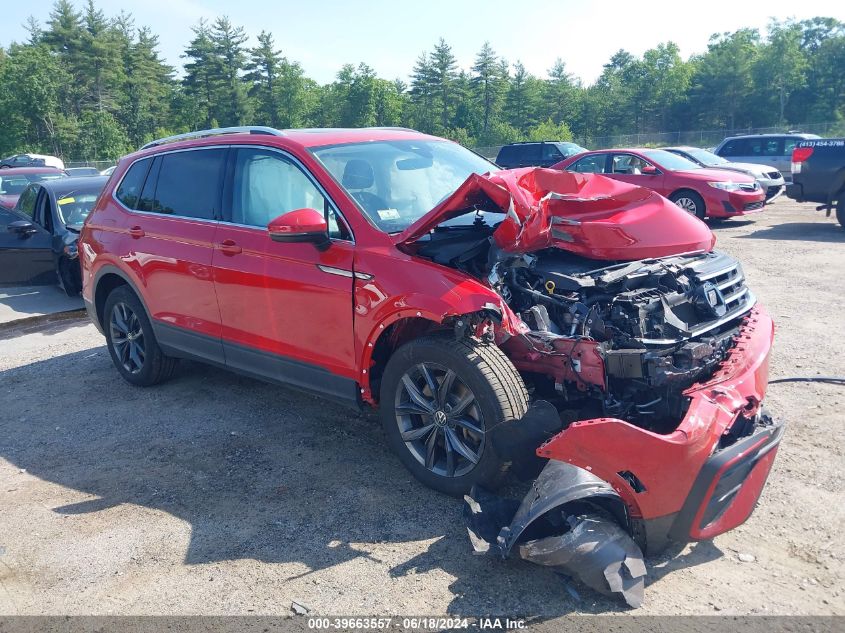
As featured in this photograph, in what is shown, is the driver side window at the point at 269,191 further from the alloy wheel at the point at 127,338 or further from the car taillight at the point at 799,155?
the car taillight at the point at 799,155

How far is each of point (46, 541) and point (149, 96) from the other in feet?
229

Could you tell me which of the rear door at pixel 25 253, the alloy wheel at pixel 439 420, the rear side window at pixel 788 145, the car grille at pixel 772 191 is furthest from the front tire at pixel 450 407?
the rear side window at pixel 788 145

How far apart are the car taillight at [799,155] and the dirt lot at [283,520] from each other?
7727mm

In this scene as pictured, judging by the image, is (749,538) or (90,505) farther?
(90,505)

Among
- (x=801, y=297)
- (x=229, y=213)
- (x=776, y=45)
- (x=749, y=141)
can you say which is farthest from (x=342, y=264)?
(x=776, y=45)

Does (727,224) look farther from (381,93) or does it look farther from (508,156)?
(381,93)

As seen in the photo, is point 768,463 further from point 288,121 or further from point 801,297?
point 288,121

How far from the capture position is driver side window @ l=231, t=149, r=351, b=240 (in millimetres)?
4262

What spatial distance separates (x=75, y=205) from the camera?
9773mm

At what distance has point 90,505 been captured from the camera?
13.1ft

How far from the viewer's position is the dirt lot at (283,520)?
2.98m

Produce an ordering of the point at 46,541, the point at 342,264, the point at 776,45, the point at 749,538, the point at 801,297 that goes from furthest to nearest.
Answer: the point at 776,45
the point at 801,297
the point at 342,264
the point at 46,541
the point at 749,538

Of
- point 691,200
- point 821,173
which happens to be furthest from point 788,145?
point 821,173

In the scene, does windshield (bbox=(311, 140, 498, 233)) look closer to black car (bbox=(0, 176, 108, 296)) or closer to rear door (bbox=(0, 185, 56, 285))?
black car (bbox=(0, 176, 108, 296))
